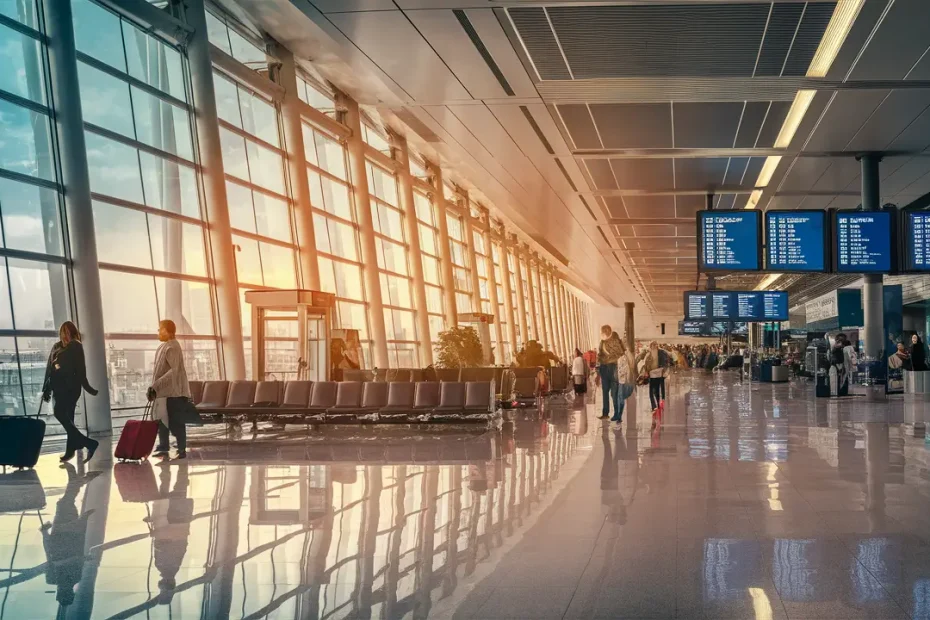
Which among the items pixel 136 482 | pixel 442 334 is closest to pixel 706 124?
pixel 136 482

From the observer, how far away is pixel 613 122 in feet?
50.1

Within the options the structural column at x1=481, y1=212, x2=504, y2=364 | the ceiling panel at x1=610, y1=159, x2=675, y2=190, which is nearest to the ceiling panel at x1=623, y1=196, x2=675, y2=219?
the ceiling panel at x1=610, y1=159, x2=675, y2=190

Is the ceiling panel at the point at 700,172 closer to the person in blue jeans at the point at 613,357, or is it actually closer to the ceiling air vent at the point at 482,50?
the person in blue jeans at the point at 613,357

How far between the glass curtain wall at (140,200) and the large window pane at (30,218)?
164 cm

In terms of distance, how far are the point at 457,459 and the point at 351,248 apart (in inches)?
691

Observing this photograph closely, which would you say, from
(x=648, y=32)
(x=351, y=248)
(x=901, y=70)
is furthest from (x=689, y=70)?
(x=351, y=248)

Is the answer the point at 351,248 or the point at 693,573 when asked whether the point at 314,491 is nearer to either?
the point at 693,573

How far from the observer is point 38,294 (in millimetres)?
14375

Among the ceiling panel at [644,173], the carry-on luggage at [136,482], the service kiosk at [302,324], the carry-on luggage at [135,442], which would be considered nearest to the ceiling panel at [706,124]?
the ceiling panel at [644,173]

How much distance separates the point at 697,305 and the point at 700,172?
519 inches

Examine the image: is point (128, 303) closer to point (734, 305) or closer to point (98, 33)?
point (98, 33)

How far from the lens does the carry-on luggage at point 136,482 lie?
26.7ft

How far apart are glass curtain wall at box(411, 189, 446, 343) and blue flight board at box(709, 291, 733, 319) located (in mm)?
10382

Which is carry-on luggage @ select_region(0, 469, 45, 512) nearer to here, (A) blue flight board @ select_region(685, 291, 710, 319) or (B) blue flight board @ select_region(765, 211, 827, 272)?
(B) blue flight board @ select_region(765, 211, 827, 272)
